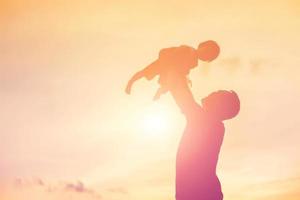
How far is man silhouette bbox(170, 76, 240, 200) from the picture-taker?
12.1ft

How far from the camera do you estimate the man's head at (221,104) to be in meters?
3.79

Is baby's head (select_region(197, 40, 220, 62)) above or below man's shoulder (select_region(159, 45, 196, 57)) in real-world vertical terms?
above

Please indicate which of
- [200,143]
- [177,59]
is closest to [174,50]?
[177,59]

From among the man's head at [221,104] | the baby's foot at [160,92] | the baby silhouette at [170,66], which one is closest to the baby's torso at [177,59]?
the baby silhouette at [170,66]

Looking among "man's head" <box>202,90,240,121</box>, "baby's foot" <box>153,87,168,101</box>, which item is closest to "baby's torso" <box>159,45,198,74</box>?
"baby's foot" <box>153,87,168,101</box>

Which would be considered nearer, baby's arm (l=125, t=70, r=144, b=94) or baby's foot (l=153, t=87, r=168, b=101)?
baby's arm (l=125, t=70, r=144, b=94)

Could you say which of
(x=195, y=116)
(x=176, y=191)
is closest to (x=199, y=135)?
(x=195, y=116)

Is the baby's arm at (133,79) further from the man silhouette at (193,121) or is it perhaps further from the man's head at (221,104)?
the man's head at (221,104)

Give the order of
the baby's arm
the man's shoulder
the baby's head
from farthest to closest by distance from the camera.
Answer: the baby's head → the man's shoulder → the baby's arm

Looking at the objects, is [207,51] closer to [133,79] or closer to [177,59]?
[177,59]

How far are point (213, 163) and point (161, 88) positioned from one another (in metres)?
0.51

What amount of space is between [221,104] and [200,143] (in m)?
0.26

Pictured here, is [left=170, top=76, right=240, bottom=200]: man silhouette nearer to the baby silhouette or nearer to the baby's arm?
the baby silhouette

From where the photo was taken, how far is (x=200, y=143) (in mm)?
3748
